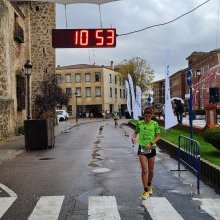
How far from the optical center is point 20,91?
30750mm

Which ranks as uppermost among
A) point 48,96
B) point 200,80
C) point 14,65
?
point 14,65

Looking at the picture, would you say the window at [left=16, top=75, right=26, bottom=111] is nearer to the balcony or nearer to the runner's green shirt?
the balcony

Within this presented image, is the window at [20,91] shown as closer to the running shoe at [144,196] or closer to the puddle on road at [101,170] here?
the puddle on road at [101,170]

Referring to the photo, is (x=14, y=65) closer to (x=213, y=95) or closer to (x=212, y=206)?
(x=213, y=95)

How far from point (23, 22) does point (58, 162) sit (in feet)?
68.1

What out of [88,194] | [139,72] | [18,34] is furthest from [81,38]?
[139,72]

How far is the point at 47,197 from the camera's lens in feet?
31.1

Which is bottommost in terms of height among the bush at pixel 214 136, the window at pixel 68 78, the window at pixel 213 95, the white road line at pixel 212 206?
the white road line at pixel 212 206

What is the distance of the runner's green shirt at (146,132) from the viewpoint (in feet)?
31.7

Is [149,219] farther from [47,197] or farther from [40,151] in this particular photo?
[40,151]

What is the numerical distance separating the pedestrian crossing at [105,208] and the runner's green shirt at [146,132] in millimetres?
1099

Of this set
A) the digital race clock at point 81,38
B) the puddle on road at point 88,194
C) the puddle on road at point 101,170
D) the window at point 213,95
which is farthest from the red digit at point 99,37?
the window at point 213,95

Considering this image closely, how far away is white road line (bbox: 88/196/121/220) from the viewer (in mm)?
7736

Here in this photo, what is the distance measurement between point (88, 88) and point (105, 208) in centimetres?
9492
